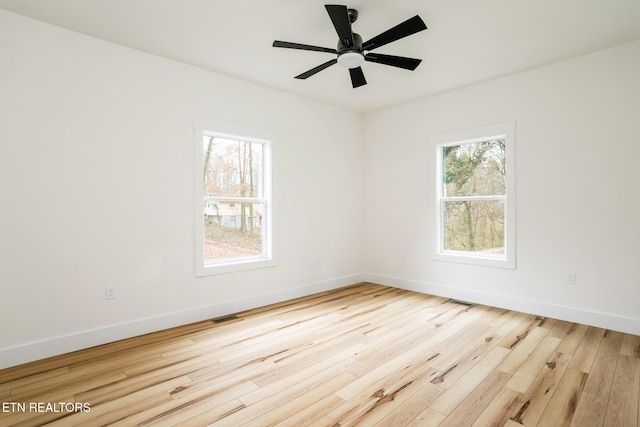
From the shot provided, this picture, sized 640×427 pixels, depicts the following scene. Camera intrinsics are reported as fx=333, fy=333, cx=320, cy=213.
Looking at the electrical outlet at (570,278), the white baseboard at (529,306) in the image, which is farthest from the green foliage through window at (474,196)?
the electrical outlet at (570,278)

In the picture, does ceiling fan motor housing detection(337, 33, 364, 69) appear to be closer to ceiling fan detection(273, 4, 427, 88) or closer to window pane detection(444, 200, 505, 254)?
ceiling fan detection(273, 4, 427, 88)

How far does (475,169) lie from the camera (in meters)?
4.25

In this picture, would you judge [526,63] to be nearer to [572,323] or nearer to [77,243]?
[572,323]

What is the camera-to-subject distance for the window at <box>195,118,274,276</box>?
3609 mm

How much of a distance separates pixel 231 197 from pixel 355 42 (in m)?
2.19

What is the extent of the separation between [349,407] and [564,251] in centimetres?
291

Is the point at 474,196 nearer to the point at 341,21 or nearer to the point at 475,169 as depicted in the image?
the point at 475,169

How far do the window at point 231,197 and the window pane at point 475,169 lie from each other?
2.41m

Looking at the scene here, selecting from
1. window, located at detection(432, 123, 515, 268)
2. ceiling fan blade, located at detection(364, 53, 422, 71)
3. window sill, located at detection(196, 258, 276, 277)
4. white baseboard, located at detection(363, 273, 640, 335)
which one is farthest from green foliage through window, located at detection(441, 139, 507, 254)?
window sill, located at detection(196, 258, 276, 277)

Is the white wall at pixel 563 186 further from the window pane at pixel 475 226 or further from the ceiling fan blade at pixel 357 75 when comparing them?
the ceiling fan blade at pixel 357 75

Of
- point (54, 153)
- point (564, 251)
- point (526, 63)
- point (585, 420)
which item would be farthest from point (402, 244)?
point (54, 153)

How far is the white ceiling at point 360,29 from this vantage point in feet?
8.18

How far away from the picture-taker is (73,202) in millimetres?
2838

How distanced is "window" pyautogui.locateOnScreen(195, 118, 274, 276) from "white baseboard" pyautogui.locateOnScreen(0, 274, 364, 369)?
403mm
